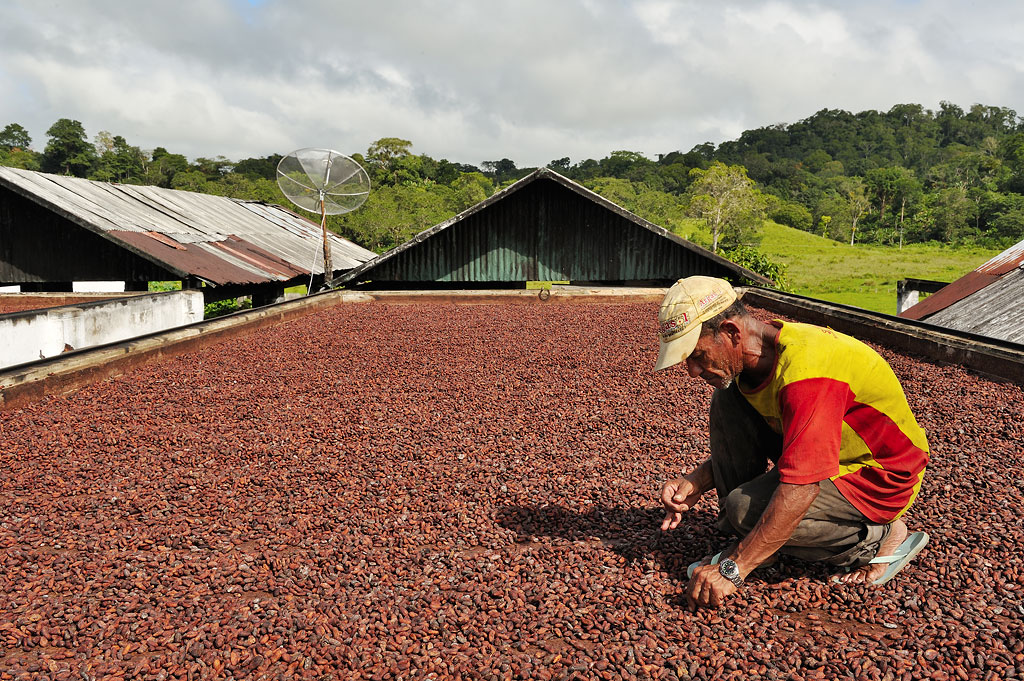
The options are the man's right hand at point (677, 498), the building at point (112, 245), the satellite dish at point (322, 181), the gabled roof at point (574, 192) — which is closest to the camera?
the man's right hand at point (677, 498)

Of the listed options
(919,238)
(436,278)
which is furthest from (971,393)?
(919,238)

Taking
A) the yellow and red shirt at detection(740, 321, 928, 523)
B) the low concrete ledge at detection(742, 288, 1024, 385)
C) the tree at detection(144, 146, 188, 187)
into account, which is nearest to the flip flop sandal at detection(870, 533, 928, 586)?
the yellow and red shirt at detection(740, 321, 928, 523)

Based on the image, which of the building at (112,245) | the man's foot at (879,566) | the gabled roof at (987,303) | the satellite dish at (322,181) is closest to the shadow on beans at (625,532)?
the man's foot at (879,566)

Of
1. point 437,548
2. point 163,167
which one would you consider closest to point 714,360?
Answer: point 437,548

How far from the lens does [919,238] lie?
213 feet

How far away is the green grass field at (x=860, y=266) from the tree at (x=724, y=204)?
2.81 metres

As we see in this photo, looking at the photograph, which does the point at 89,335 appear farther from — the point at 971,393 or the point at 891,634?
the point at 971,393

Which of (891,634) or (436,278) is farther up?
(436,278)

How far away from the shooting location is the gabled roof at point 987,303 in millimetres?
7570

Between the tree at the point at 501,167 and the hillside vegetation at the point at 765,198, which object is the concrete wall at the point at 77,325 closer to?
the hillside vegetation at the point at 765,198

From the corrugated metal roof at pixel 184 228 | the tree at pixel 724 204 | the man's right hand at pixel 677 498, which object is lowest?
the man's right hand at pixel 677 498

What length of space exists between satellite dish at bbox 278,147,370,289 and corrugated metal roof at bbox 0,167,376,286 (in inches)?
70.2

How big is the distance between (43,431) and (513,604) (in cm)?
357

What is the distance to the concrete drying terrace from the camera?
2141 mm
